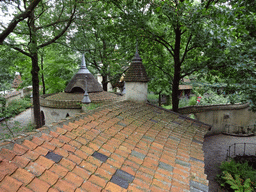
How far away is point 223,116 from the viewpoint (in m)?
15.2

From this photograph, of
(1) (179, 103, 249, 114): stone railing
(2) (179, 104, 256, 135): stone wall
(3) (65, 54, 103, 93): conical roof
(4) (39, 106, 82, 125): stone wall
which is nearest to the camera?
(4) (39, 106, 82, 125): stone wall

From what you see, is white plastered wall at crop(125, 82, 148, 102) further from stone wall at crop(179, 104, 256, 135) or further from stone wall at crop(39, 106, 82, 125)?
stone wall at crop(179, 104, 256, 135)

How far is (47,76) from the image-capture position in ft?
60.8

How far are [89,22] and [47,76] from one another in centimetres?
1120

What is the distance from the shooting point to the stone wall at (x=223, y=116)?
14836mm

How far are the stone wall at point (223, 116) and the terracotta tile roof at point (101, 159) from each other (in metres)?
10.4

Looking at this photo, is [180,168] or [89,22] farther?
[89,22]

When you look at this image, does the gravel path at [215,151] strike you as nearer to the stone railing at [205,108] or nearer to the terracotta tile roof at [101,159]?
the stone railing at [205,108]

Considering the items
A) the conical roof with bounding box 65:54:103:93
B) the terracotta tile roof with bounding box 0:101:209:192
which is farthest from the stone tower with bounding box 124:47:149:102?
the conical roof with bounding box 65:54:103:93

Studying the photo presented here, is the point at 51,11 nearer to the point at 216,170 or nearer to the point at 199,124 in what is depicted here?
the point at 199,124

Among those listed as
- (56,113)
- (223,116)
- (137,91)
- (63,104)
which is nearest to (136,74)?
(137,91)

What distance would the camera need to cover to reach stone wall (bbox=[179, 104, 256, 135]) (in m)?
14.8

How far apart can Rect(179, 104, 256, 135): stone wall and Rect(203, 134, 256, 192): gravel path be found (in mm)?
993

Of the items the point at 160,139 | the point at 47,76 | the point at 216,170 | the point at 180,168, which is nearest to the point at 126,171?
the point at 180,168
